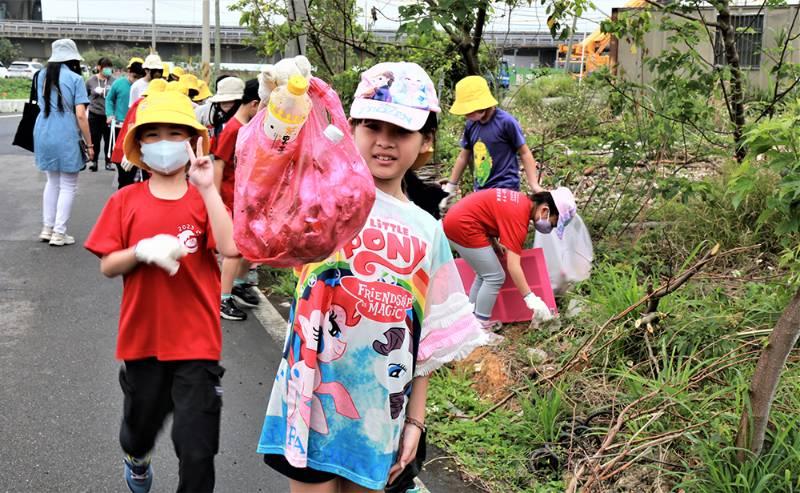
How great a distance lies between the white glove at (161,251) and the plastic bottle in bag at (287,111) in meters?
1.04

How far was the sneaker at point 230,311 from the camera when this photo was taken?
6.14m

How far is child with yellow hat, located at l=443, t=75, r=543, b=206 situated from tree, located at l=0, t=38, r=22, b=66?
82697 millimetres

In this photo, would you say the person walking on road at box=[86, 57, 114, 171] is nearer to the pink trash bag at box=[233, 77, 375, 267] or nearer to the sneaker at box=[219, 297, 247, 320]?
the sneaker at box=[219, 297, 247, 320]

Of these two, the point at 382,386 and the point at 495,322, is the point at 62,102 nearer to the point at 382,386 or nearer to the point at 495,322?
the point at 495,322

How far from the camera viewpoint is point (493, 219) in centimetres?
562

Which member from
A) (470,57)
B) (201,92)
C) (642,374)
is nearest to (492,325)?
(642,374)

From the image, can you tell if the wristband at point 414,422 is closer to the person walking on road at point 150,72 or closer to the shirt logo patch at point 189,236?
the shirt logo patch at point 189,236

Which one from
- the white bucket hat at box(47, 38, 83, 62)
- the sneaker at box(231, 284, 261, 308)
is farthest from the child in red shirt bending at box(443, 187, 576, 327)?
the white bucket hat at box(47, 38, 83, 62)

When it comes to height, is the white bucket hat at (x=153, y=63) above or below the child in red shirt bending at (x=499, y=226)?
above

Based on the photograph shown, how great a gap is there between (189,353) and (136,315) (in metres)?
0.26

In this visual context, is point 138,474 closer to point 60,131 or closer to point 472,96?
point 472,96

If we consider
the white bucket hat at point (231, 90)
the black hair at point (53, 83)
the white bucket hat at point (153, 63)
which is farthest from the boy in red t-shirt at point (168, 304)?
the white bucket hat at point (153, 63)

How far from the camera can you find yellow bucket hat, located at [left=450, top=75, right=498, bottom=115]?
5.92m

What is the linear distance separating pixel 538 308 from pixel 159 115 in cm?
316
